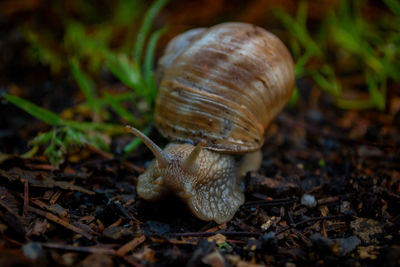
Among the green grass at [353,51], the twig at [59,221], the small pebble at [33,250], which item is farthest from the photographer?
the green grass at [353,51]

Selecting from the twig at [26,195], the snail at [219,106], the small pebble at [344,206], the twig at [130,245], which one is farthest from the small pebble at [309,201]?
the twig at [26,195]

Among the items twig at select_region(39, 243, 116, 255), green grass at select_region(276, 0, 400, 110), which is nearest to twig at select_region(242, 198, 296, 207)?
twig at select_region(39, 243, 116, 255)

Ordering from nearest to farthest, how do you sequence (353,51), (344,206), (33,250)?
(33,250) < (344,206) < (353,51)

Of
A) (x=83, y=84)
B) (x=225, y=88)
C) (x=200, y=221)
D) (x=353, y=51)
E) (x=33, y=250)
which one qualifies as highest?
(x=353, y=51)

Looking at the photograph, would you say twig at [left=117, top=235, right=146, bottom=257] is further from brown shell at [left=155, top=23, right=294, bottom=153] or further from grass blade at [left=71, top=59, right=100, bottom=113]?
grass blade at [left=71, top=59, right=100, bottom=113]

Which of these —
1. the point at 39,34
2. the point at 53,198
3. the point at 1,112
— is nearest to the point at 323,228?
the point at 53,198

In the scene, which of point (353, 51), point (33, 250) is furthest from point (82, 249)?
point (353, 51)

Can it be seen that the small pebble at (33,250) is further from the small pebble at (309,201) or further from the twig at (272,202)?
the small pebble at (309,201)

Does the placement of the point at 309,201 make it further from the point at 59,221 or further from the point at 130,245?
the point at 59,221
